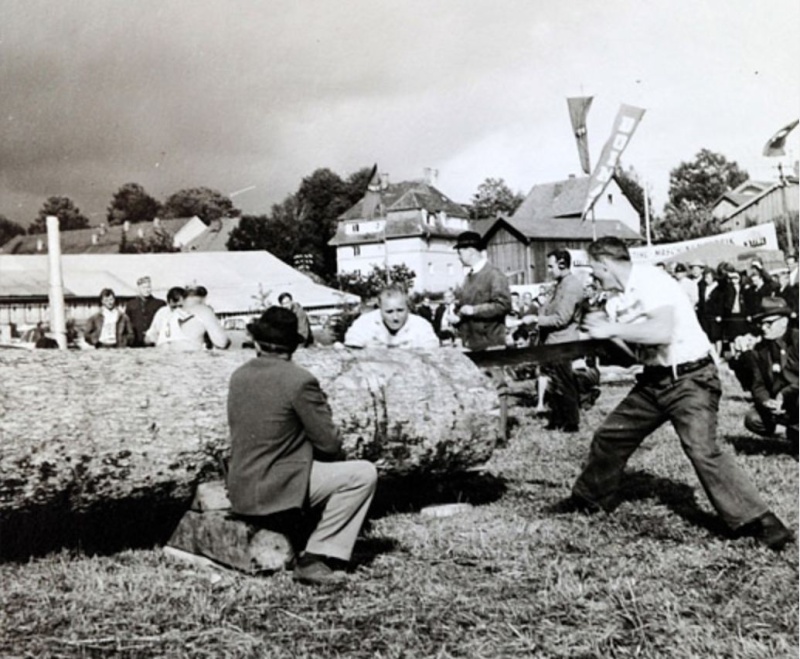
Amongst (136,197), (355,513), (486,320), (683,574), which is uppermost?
(136,197)

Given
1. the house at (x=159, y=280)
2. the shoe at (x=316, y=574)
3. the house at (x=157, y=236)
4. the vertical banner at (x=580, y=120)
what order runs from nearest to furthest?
the shoe at (x=316, y=574) → the vertical banner at (x=580, y=120) → the house at (x=159, y=280) → the house at (x=157, y=236)

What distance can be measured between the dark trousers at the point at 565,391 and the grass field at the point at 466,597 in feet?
9.66

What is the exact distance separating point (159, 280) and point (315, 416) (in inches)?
1196

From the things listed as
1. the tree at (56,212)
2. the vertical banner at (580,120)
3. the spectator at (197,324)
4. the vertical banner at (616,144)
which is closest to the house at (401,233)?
the tree at (56,212)

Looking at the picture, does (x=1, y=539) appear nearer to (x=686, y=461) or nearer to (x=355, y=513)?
(x=355, y=513)

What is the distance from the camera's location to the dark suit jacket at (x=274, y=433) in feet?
14.1

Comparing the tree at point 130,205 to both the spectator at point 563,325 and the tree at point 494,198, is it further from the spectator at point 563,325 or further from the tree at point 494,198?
the spectator at point 563,325

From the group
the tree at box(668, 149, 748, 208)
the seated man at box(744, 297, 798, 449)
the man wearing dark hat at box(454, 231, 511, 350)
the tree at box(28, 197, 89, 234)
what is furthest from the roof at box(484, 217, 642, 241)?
the seated man at box(744, 297, 798, 449)

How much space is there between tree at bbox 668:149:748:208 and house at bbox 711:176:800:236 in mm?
1522

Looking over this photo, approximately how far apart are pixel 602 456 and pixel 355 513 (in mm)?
1748

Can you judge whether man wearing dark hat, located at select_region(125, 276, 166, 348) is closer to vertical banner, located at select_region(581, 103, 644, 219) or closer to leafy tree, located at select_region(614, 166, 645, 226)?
vertical banner, located at select_region(581, 103, 644, 219)

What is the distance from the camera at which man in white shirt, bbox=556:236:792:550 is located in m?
4.79

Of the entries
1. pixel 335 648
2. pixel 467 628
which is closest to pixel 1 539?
pixel 335 648

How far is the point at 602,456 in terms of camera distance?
17.9ft
